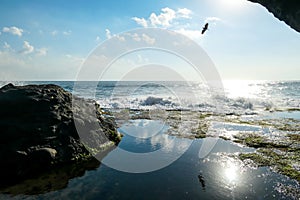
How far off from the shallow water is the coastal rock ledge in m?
1.99

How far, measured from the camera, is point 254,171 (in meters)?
10.8

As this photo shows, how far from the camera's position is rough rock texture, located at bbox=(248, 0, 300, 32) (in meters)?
11.6

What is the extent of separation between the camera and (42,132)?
1154 centimetres

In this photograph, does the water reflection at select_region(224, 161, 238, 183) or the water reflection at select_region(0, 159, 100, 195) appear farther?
the water reflection at select_region(224, 161, 238, 183)

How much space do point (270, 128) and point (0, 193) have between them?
70.9ft

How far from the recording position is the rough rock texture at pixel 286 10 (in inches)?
456

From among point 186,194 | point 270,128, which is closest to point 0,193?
point 186,194

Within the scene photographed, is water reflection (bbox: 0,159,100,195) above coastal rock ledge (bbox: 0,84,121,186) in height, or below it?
below

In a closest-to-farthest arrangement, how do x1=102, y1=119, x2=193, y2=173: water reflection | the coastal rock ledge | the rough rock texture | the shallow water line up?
the shallow water < the coastal rock ledge < x1=102, y1=119, x2=193, y2=173: water reflection < the rough rock texture

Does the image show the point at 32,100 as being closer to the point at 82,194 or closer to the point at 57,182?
the point at 57,182

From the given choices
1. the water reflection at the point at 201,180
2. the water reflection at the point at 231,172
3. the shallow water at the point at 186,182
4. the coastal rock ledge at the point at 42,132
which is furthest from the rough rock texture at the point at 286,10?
the coastal rock ledge at the point at 42,132

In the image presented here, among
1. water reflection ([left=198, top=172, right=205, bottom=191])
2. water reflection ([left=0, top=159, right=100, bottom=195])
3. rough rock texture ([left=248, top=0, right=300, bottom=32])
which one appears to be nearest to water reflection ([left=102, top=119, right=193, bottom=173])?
water reflection ([left=0, top=159, right=100, bottom=195])

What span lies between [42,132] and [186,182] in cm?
788

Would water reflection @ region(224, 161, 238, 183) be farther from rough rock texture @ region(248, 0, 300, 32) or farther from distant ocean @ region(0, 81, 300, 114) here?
distant ocean @ region(0, 81, 300, 114)
